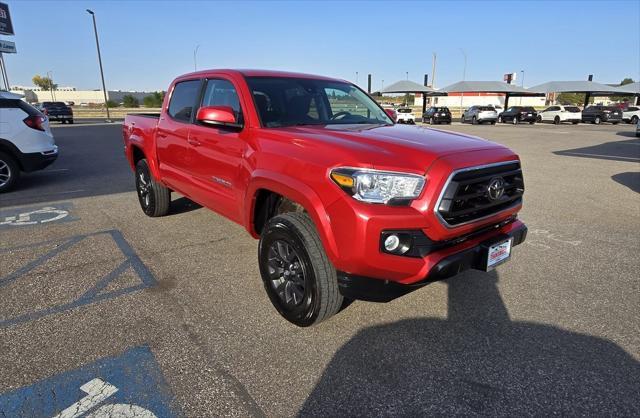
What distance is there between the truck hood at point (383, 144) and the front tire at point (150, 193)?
287cm

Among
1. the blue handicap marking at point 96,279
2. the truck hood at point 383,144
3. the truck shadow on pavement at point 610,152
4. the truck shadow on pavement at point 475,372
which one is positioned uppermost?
the truck hood at point 383,144

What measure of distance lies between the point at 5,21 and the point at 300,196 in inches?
1792

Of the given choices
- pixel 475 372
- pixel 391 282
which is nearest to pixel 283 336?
pixel 391 282

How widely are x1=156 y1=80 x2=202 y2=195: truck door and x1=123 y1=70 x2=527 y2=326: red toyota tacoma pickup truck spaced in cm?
44

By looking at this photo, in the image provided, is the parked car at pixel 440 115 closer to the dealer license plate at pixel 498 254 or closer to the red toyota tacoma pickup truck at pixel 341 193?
the red toyota tacoma pickup truck at pixel 341 193

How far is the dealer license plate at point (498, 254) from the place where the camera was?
9.04 feet

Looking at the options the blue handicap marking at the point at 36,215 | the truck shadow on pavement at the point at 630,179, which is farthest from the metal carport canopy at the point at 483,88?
the blue handicap marking at the point at 36,215

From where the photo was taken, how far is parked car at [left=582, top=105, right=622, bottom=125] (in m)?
34.2

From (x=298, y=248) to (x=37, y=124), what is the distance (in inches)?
276

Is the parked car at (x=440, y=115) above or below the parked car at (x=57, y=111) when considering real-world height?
below

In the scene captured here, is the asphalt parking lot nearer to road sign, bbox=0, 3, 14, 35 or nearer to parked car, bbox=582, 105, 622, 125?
parked car, bbox=582, 105, 622, 125

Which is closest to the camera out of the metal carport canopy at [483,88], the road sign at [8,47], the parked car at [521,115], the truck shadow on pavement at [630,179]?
the truck shadow on pavement at [630,179]

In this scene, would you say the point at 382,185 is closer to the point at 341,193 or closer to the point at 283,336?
the point at 341,193

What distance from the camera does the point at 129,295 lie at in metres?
3.40
